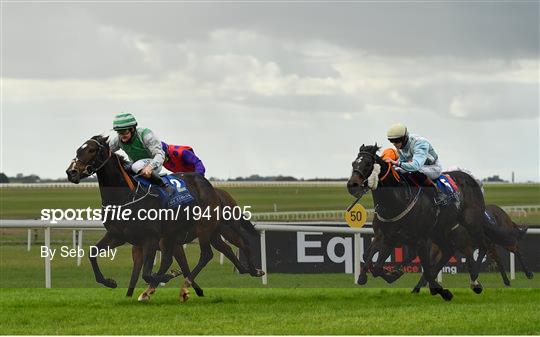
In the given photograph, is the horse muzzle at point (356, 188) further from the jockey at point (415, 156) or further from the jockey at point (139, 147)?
the jockey at point (139, 147)

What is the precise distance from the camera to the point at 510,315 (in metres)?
9.34

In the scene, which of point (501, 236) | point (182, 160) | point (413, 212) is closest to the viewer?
point (413, 212)

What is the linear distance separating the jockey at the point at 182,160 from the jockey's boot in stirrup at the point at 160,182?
0.61 meters

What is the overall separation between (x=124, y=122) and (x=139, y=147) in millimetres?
354

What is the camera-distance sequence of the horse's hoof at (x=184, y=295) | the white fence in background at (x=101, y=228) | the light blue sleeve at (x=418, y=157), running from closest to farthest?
1. the light blue sleeve at (x=418, y=157)
2. the horse's hoof at (x=184, y=295)
3. the white fence in background at (x=101, y=228)

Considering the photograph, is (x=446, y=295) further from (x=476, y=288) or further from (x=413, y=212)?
(x=413, y=212)

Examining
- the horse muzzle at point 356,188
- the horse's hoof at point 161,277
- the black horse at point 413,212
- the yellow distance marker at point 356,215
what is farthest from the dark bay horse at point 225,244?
the horse muzzle at point 356,188

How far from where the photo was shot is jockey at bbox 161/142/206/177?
11070 millimetres

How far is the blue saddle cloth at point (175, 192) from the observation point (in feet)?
34.0

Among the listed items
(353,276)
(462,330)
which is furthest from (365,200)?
(462,330)

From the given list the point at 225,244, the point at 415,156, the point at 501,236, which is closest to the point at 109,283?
the point at 225,244

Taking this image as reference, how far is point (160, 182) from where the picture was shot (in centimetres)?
1040

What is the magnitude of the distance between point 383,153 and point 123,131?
238 cm

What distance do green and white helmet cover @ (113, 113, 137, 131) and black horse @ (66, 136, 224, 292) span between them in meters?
0.18
